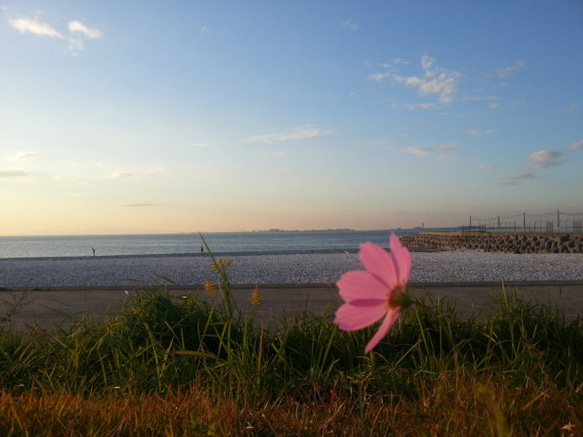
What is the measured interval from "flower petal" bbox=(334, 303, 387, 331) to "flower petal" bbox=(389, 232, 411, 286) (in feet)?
0.14

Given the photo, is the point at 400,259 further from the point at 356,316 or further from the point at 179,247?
the point at 179,247

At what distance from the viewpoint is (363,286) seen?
1.82ft

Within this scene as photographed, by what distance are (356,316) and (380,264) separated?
0.06 m

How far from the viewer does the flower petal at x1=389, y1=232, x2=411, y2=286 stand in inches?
20.9

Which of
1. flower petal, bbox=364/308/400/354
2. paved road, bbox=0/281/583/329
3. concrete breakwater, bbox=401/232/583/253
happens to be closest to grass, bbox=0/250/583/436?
flower petal, bbox=364/308/400/354

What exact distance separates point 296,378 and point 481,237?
96.1 ft

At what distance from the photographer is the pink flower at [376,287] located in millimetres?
542

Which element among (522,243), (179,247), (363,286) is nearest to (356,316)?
(363,286)

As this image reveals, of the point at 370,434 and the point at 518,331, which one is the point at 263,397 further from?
the point at 518,331

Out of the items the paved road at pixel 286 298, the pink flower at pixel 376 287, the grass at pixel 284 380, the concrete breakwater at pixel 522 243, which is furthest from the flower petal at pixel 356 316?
the concrete breakwater at pixel 522 243

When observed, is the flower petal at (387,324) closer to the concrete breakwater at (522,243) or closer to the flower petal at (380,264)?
the flower petal at (380,264)

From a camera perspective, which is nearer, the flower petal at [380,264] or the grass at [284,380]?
the flower petal at [380,264]

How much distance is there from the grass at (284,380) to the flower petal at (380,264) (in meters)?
0.33

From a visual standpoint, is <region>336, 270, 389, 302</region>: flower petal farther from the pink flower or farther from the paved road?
the paved road
